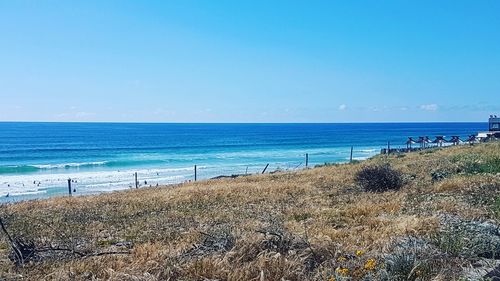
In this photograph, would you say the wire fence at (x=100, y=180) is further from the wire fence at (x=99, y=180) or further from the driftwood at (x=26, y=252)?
the driftwood at (x=26, y=252)

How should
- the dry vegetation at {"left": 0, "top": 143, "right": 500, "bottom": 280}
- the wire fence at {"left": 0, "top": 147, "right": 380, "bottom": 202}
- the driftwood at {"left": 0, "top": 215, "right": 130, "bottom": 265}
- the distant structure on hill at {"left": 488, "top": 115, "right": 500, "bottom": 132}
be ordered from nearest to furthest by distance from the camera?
the dry vegetation at {"left": 0, "top": 143, "right": 500, "bottom": 280}, the driftwood at {"left": 0, "top": 215, "right": 130, "bottom": 265}, the wire fence at {"left": 0, "top": 147, "right": 380, "bottom": 202}, the distant structure on hill at {"left": 488, "top": 115, "right": 500, "bottom": 132}

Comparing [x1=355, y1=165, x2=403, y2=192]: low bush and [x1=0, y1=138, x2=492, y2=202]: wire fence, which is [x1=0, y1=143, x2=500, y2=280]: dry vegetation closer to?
[x1=355, y1=165, x2=403, y2=192]: low bush

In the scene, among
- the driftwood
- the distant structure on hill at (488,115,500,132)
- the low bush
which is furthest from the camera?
the distant structure on hill at (488,115,500,132)

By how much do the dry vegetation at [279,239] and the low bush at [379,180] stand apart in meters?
1.37

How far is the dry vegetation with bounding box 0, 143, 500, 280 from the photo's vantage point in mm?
4734

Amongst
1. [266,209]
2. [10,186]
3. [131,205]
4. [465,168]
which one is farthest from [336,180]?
[10,186]

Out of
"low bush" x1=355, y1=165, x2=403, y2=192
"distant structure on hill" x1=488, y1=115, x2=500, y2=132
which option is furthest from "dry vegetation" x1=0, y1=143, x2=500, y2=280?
"distant structure on hill" x1=488, y1=115, x2=500, y2=132

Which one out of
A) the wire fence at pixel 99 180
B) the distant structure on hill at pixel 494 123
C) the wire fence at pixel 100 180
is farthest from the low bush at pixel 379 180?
the distant structure on hill at pixel 494 123

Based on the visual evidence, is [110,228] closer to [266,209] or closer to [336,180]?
[266,209]

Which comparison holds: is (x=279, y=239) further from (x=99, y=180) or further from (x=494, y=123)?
(x=494, y=123)

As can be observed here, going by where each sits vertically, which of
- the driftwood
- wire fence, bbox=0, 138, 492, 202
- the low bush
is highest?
the driftwood

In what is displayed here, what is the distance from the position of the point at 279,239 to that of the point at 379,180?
29.4 feet

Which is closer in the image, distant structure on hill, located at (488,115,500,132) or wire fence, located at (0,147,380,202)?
wire fence, located at (0,147,380,202)

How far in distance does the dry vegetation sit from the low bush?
137cm
